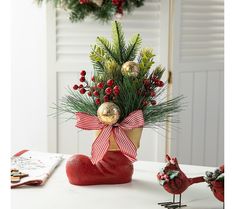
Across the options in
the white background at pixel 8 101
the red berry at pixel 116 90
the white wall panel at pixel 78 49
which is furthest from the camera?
the white wall panel at pixel 78 49

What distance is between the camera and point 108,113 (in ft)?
3.65

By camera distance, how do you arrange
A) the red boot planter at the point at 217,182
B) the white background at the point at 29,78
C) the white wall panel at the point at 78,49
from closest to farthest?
the red boot planter at the point at 217,182 → the white wall panel at the point at 78,49 → the white background at the point at 29,78

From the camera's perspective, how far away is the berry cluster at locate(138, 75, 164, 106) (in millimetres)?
1146

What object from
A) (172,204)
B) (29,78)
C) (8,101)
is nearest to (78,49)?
(29,78)

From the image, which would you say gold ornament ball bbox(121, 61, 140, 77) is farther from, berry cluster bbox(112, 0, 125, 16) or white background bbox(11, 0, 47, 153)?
white background bbox(11, 0, 47, 153)

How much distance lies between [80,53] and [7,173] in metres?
2.35

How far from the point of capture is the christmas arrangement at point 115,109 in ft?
3.71

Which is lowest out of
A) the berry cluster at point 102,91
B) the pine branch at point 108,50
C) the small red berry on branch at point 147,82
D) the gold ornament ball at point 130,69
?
the berry cluster at point 102,91

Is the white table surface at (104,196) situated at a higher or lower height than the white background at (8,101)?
lower

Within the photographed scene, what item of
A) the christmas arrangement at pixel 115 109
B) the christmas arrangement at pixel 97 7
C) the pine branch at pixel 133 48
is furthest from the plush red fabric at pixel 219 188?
the christmas arrangement at pixel 97 7

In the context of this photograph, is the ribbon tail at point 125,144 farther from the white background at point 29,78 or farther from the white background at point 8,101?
the white background at point 29,78

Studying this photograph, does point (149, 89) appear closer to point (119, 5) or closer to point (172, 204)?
point (172, 204)
